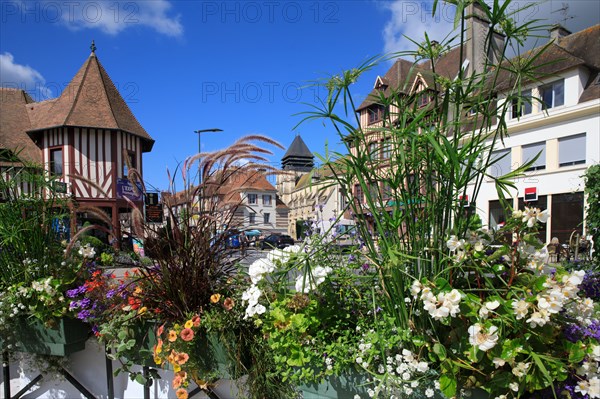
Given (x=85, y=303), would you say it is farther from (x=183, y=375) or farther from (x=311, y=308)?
(x=311, y=308)

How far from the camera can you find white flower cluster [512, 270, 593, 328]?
97 centimetres

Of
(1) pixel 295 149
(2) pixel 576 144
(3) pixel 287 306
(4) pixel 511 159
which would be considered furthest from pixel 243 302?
(1) pixel 295 149

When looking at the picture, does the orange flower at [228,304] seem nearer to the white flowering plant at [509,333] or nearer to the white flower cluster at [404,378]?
the white flower cluster at [404,378]

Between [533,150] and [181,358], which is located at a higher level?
[533,150]

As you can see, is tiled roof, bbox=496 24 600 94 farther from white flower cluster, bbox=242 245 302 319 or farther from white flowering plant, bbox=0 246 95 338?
white flowering plant, bbox=0 246 95 338

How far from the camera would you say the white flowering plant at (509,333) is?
39.1 inches

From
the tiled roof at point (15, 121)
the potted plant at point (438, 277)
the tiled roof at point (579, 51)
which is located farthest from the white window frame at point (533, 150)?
the tiled roof at point (15, 121)

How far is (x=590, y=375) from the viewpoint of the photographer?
1.02 m

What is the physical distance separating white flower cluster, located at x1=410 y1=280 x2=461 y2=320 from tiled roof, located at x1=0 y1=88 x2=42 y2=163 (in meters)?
18.6

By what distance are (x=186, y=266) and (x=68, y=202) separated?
116cm

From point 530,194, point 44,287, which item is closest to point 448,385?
point 44,287

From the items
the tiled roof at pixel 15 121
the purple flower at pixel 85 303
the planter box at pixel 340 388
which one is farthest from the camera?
the tiled roof at pixel 15 121

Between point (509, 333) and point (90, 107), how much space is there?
17978mm

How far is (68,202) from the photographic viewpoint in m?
2.22
